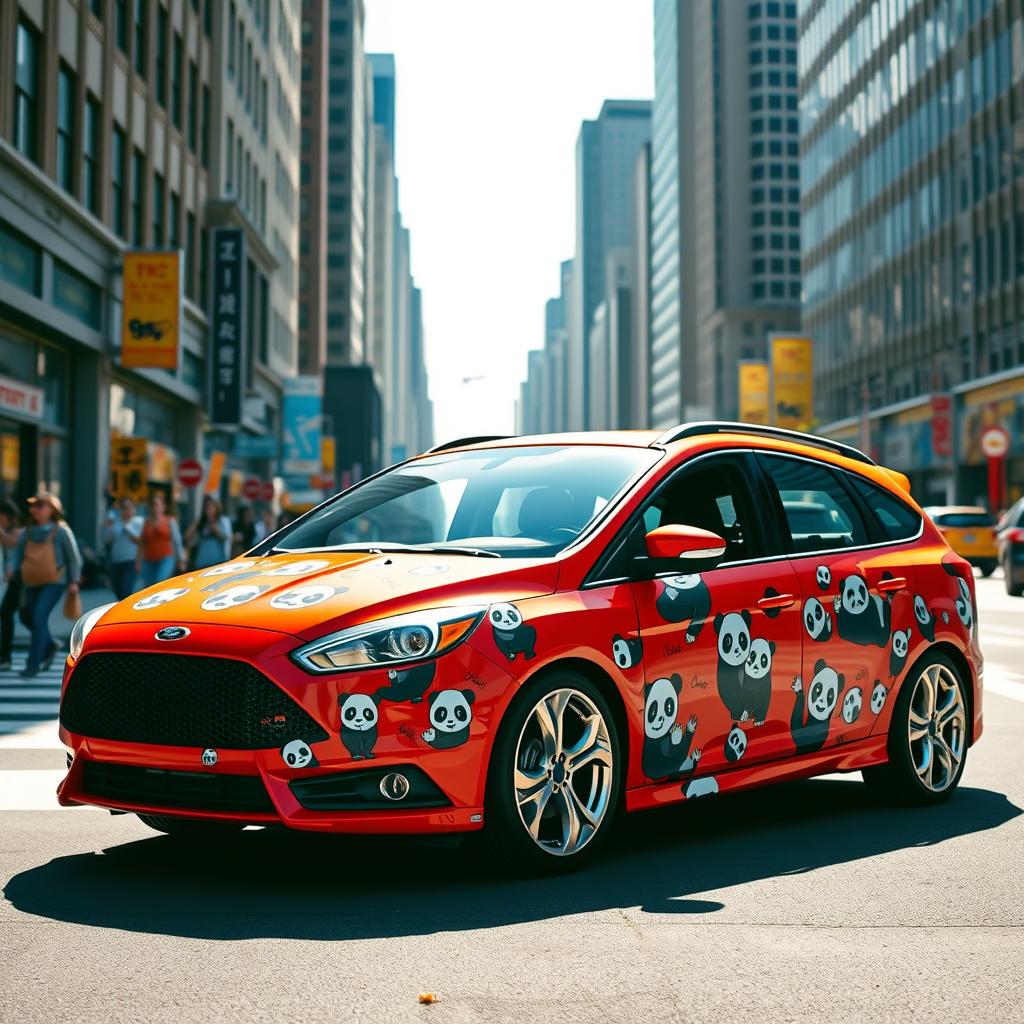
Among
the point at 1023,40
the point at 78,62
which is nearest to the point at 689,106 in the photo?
the point at 1023,40

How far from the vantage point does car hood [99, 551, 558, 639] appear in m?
5.25

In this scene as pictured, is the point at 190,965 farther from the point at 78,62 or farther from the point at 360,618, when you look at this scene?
the point at 78,62

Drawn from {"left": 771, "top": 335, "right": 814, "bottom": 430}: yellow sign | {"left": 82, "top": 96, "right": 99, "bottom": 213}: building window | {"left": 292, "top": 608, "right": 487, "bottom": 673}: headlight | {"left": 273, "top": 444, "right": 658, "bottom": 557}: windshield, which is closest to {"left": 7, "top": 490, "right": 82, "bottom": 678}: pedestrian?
{"left": 273, "top": 444, "right": 658, "bottom": 557}: windshield

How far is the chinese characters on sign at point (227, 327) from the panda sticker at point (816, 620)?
3385 centimetres

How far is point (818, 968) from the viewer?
4418 mm

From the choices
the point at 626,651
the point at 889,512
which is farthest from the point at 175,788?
the point at 889,512

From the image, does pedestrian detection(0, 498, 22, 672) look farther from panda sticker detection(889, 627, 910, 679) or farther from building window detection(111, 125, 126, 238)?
building window detection(111, 125, 126, 238)

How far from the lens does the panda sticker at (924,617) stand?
7.26 metres

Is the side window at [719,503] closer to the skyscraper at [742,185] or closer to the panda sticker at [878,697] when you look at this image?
the panda sticker at [878,697]

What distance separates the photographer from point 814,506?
23.2ft

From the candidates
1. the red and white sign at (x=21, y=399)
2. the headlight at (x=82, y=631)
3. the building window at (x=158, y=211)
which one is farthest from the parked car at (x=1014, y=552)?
the headlight at (x=82, y=631)

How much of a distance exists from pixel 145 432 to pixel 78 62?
9646mm

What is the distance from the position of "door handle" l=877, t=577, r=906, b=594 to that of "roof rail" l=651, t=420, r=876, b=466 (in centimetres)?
64

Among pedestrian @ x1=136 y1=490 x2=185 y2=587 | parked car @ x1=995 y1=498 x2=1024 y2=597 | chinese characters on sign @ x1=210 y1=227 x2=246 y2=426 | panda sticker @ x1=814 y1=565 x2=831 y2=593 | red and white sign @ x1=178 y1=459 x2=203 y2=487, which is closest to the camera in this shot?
panda sticker @ x1=814 y1=565 x2=831 y2=593
